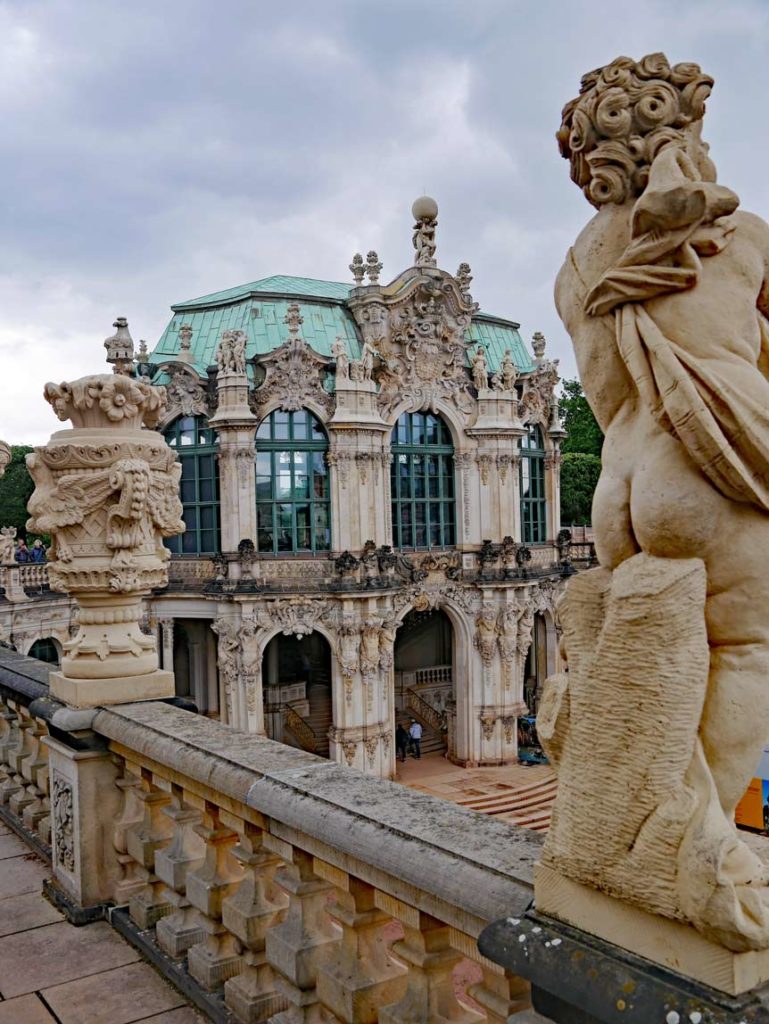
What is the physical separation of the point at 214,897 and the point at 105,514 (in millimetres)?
2194

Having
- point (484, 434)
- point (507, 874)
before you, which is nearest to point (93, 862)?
point (507, 874)

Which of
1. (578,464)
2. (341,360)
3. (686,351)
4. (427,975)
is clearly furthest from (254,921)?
(578,464)

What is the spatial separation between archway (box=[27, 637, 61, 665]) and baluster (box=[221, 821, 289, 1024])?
24.7 m

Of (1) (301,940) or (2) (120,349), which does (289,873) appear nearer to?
(1) (301,940)

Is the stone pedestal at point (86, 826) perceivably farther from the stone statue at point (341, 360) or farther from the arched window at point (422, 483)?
the arched window at point (422, 483)

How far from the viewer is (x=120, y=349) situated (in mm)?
26484

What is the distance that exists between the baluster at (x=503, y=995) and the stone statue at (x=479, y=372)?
2749 centimetres

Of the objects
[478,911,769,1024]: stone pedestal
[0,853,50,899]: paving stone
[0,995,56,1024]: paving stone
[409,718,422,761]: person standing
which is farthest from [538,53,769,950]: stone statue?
[409,718,422,761]: person standing

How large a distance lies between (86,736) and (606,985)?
357 centimetres

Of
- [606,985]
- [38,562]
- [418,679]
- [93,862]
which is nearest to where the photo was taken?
[606,985]

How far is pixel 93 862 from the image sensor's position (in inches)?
190

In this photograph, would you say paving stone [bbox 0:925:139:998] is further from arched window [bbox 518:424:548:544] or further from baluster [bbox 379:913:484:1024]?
arched window [bbox 518:424:548:544]

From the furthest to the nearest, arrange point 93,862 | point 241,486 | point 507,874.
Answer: point 241,486, point 93,862, point 507,874

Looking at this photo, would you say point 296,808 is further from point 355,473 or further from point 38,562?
point 38,562
